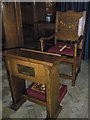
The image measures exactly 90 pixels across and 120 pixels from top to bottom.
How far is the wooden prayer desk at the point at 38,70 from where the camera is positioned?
1329 mm

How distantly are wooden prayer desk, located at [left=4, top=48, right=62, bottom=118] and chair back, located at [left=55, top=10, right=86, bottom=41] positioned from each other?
1167mm

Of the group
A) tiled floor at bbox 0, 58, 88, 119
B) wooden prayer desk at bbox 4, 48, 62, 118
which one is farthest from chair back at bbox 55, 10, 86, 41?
wooden prayer desk at bbox 4, 48, 62, 118

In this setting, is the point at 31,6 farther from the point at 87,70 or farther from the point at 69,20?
the point at 87,70

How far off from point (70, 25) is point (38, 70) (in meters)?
1.40

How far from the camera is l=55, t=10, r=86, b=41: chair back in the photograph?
239 centimetres

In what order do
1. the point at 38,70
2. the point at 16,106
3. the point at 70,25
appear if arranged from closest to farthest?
the point at 38,70 → the point at 16,106 → the point at 70,25

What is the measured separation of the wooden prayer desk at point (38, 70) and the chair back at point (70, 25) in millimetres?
1167

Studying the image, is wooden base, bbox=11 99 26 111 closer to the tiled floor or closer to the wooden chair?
the tiled floor

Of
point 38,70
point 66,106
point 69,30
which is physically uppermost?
point 69,30

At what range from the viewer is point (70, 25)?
247 centimetres

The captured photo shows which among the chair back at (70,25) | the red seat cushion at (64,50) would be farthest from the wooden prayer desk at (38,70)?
the chair back at (70,25)

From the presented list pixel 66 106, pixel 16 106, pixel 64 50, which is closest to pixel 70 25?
pixel 64 50

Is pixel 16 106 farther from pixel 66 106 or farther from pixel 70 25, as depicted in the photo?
pixel 70 25

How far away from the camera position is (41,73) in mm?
1381
